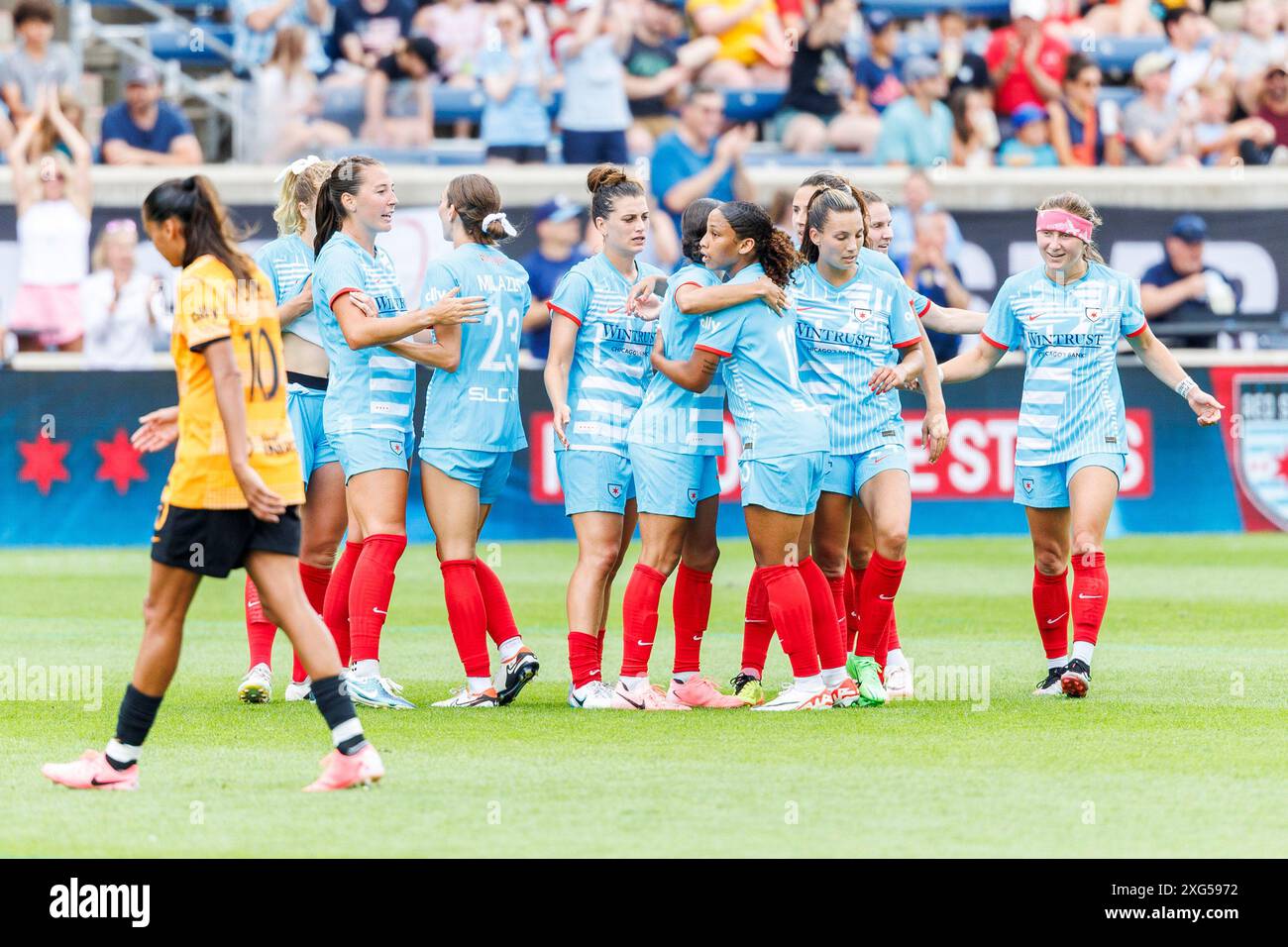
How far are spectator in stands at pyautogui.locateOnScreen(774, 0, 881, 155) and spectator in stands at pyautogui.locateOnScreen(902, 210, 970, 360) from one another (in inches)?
77.4

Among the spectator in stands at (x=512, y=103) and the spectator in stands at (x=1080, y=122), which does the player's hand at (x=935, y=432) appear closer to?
the spectator in stands at (x=512, y=103)

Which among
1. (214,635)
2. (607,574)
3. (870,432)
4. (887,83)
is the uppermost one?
(887,83)

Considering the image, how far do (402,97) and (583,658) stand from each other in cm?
1205

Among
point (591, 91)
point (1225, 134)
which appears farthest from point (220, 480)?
point (1225, 134)

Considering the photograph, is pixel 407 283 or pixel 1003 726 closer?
pixel 1003 726

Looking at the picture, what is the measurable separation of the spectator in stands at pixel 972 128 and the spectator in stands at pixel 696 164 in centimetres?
276

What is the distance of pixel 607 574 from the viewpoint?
8.90 metres

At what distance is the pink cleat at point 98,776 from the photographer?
6.81 m

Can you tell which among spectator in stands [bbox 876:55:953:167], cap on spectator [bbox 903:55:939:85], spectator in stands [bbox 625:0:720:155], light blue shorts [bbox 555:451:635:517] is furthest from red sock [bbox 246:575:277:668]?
cap on spectator [bbox 903:55:939:85]

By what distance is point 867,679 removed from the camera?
904 centimetres
